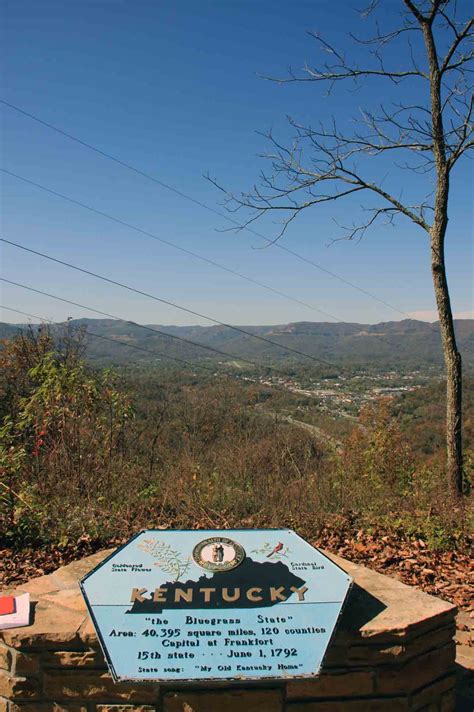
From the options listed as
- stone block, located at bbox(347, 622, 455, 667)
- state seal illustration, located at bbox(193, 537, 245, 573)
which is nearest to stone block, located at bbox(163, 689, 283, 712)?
stone block, located at bbox(347, 622, 455, 667)

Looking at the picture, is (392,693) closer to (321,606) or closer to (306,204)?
(321,606)

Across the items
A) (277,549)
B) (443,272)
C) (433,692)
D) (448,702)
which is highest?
(443,272)

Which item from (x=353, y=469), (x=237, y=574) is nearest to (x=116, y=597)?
(x=237, y=574)

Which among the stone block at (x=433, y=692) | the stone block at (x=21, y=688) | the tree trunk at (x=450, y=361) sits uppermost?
the tree trunk at (x=450, y=361)

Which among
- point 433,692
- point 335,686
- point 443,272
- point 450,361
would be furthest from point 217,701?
point 443,272

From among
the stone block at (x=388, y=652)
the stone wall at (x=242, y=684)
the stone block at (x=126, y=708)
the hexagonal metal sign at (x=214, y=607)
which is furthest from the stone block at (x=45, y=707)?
the stone block at (x=388, y=652)

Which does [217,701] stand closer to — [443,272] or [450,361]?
[450,361]

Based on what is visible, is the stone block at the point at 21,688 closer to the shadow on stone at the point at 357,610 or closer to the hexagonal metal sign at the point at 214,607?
the hexagonal metal sign at the point at 214,607

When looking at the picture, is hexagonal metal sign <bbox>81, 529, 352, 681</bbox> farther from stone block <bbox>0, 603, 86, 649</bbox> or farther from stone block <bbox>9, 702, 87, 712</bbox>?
stone block <bbox>9, 702, 87, 712</bbox>
